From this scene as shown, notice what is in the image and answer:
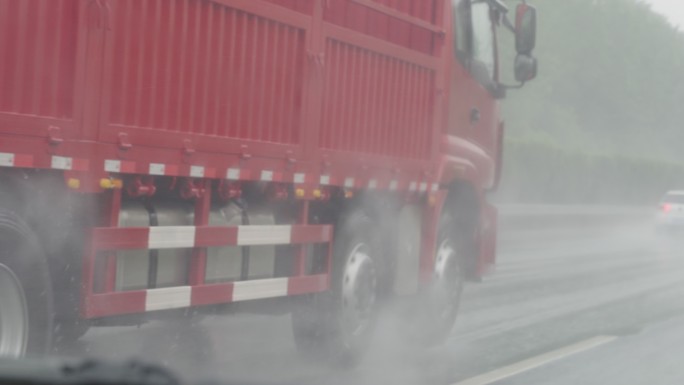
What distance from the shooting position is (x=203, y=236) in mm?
6684

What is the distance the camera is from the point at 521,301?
45.2 ft

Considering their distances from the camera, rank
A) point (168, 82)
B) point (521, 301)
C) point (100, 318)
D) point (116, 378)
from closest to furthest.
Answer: point (116, 378) → point (100, 318) → point (168, 82) → point (521, 301)

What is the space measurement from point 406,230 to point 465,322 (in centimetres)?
245

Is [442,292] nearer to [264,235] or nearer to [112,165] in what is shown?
[264,235]

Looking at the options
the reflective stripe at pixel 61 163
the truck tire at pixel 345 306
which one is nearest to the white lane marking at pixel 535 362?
the truck tire at pixel 345 306

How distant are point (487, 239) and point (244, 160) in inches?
182

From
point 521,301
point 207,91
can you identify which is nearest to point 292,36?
point 207,91

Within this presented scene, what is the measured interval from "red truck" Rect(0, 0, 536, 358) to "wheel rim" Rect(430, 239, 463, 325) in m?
0.03

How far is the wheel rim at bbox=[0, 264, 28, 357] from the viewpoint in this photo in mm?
5254

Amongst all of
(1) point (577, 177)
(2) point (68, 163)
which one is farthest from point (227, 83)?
(1) point (577, 177)

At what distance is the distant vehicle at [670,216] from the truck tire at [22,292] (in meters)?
33.5

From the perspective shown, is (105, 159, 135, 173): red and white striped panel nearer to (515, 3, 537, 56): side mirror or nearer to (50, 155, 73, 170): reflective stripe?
(50, 155, 73, 170): reflective stripe

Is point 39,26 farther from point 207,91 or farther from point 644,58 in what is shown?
point 644,58

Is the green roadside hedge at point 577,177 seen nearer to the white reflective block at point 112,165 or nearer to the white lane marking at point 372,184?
the white lane marking at point 372,184
